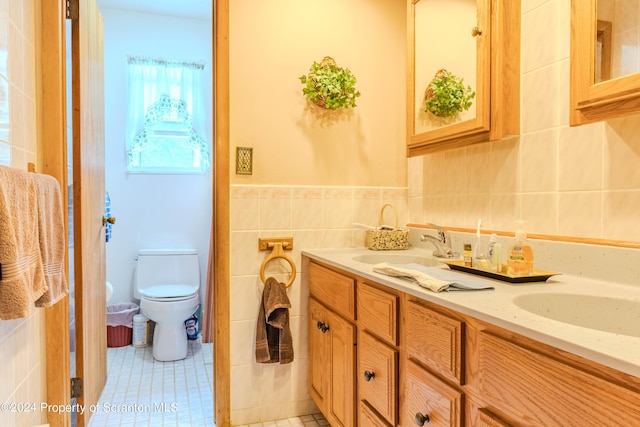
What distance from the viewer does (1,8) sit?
3.69 feet

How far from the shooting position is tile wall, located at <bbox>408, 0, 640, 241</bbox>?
112 centimetres

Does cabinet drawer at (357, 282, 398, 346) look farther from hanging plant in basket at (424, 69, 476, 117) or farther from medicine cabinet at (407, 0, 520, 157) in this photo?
hanging plant in basket at (424, 69, 476, 117)

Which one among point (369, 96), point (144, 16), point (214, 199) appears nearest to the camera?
point (214, 199)

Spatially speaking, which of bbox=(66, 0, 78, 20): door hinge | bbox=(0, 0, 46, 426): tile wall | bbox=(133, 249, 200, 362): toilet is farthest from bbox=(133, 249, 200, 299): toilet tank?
bbox=(66, 0, 78, 20): door hinge

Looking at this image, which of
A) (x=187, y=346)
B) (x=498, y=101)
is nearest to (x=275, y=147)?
(x=498, y=101)

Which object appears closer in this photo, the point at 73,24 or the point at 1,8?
the point at 1,8

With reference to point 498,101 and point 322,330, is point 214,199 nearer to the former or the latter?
point 322,330

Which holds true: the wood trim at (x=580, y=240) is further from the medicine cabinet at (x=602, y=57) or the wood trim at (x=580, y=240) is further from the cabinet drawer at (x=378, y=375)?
the cabinet drawer at (x=378, y=375)

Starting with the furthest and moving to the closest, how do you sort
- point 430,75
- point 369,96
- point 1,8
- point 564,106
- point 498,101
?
point 369,96 < point 430,75 < point 498,101 < point 564,106 < point 1,8

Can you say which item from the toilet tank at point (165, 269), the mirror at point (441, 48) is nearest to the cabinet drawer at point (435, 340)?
the mirror at point (441, 48)

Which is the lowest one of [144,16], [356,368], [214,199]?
[356,368]

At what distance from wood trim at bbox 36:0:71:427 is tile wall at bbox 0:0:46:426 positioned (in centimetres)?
4

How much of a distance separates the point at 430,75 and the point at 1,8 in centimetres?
152

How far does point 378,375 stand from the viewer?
130 cm
